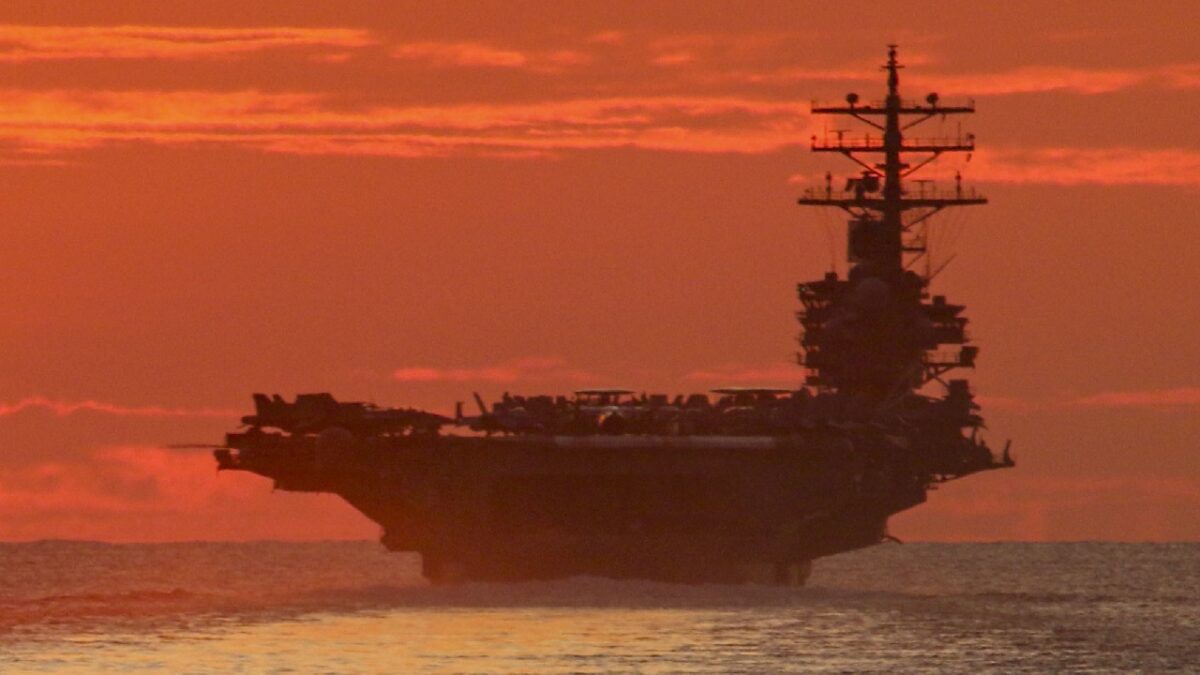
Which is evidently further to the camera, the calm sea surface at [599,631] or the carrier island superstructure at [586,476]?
the carrier island superstructure at [586,476]

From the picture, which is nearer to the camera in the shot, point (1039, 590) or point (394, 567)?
point (1039, 590)

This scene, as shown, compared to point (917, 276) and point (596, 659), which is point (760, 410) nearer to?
point (917, 276)

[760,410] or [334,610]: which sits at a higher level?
[760,410]

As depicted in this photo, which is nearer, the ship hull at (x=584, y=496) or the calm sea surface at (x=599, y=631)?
the calm sea surface at (x=599, y=631)

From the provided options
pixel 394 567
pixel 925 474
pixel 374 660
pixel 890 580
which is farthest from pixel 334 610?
pixel 394 567

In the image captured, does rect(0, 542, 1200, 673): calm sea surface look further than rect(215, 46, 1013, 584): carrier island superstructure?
No

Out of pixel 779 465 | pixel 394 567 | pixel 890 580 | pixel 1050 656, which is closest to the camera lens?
pixel 1050 656

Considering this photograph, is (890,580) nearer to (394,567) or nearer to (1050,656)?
(394,567)

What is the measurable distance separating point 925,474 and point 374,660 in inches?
1252

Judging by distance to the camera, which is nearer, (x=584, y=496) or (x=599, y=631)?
(x=599, y=631)

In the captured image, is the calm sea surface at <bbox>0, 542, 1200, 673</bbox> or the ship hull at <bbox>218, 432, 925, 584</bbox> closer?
the calm sea surface at <bbox>0, 542, 1200, 673</bbox>

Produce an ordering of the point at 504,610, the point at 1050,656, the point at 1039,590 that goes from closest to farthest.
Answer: the point at 1050,656 < the point at 504,610 < the point at 1039,590

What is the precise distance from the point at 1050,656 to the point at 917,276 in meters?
30.0

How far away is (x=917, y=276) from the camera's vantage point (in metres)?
83.1
